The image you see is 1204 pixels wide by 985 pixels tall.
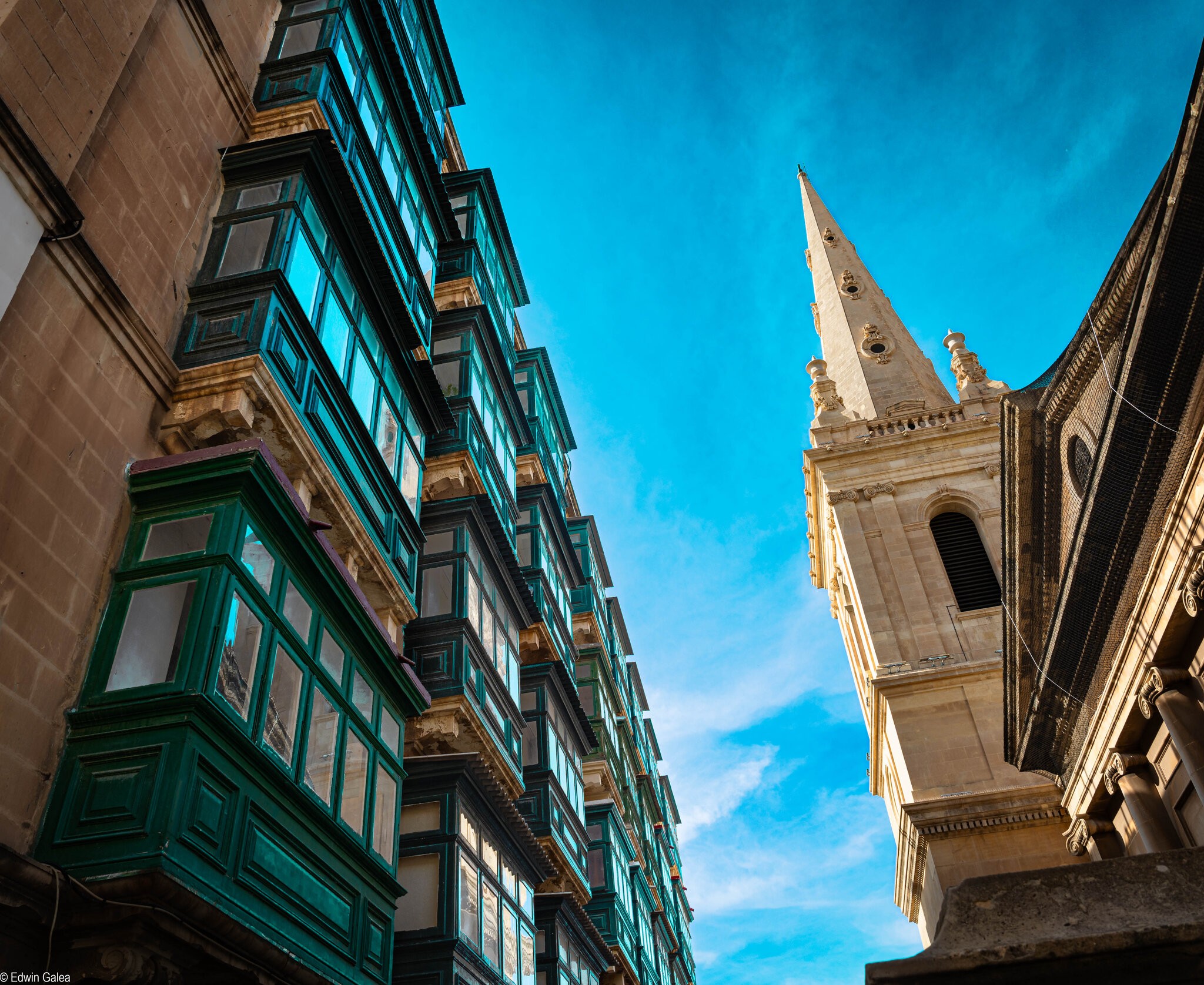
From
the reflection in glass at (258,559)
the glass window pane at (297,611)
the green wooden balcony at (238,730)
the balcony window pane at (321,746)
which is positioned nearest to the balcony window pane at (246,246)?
the green wooden balcony at (238,730)

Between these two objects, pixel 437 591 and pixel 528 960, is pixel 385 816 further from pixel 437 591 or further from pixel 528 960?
pixel 528 960

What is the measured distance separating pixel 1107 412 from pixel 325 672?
10.1 metres

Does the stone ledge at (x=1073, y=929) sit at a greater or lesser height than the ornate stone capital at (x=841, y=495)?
lesser

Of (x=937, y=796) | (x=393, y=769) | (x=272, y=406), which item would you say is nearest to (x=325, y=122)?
(x=272, y=406)

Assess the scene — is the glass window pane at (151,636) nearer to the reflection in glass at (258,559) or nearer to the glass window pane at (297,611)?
the reflection in glass at (258,559)

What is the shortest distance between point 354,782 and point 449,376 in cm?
1103

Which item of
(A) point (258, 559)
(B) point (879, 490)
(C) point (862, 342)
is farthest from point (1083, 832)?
(C) point (862, 342)

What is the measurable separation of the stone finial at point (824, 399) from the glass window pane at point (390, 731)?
24.4m

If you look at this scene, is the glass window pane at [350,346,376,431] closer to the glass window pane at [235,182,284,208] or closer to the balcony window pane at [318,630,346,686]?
the glass window pane at [235,182,284,208]

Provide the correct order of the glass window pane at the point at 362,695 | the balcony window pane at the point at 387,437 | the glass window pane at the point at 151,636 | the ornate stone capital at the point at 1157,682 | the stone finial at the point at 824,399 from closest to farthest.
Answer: the glass window pane at the point at 151,636 < the glass window pane at the point at 362,695 < the ornate stone capital at the point at 1157,682 < the balcony window pane at the point at 387,437 < the stone finial at the point at 824,399

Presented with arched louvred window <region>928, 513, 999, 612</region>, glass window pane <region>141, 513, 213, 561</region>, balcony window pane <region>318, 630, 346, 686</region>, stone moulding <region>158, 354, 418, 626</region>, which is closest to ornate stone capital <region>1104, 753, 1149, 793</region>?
arched louvred window <region>928, 513, 999, 612</region>

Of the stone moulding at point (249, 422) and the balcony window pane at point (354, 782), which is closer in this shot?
the stone moulding at point (249, 422)

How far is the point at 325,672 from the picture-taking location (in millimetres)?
10117

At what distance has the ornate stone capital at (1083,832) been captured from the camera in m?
17.2
